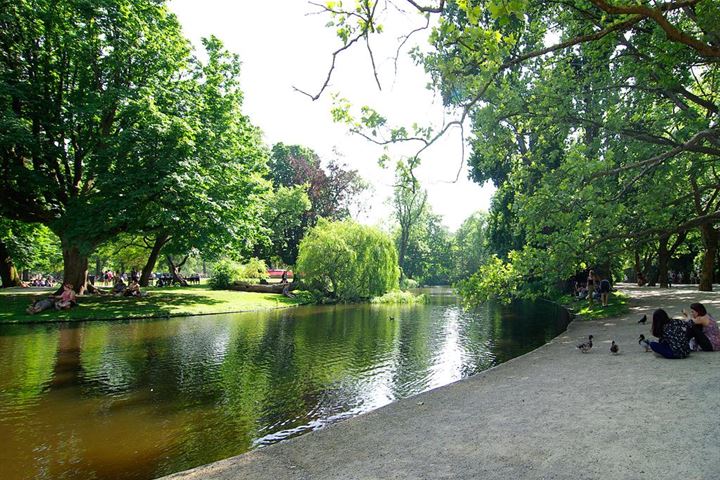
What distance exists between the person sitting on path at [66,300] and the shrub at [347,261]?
16.2m

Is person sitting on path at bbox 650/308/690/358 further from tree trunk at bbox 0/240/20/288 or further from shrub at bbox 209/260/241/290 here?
tree trunk at bbox 0/240/20/288

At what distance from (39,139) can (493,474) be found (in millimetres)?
24176

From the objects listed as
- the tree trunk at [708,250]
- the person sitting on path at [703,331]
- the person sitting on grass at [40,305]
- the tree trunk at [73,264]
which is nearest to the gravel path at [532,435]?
the person sitting on path at [703,331]

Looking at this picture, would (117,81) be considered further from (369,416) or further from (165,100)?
(369,416)

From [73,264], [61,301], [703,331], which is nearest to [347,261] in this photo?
[73,264]

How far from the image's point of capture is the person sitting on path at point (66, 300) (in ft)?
70.1

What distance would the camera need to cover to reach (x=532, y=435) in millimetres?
5234

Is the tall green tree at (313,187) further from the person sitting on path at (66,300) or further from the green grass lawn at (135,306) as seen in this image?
the person sitting on path at (66,300)

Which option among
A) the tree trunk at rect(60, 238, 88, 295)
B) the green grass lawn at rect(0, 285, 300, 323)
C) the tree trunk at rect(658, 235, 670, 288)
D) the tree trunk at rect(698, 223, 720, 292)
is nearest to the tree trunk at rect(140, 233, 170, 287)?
A: the green grass lawn at rect(0, 285, 300, 323)

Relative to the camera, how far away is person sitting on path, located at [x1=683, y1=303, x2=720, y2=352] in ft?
30.5

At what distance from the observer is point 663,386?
688 cm

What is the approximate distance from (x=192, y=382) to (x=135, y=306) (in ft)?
50.9

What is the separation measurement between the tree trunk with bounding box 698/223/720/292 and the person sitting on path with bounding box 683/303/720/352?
17.1 m

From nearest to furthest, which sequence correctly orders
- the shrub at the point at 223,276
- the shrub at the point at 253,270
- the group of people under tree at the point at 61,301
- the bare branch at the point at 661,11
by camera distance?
the bare branch at the point at 661,11 < the group of people under tree at the point at 61,301 < the shrub at the point at 223,276 < the shrub at the point at 253,270
